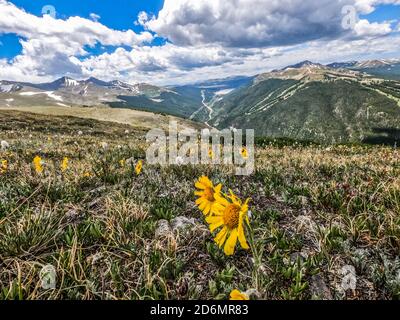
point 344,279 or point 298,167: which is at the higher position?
point 298,167

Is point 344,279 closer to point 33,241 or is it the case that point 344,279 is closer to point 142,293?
point 142,293

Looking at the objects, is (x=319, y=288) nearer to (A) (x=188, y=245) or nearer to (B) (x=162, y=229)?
(A) (x=188, y=245)

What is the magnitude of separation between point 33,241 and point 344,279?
3.96 m

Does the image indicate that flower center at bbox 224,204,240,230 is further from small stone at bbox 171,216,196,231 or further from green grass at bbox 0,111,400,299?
small stone at bbox 171,216,196,231

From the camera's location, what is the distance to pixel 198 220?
18.6 feet

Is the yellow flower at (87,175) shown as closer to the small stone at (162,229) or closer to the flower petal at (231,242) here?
the small stone at (162,229)

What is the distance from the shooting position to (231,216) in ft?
11.0

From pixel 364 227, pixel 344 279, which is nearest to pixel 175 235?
pixel 344 279

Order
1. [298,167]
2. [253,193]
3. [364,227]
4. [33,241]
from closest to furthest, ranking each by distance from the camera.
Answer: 1. [33,241]
2. [364,227]
3. [253,193]
4. [298,167]

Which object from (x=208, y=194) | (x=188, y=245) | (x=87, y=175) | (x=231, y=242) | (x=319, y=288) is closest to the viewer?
(x=231, y=242)

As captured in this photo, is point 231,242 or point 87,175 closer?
point 231,242

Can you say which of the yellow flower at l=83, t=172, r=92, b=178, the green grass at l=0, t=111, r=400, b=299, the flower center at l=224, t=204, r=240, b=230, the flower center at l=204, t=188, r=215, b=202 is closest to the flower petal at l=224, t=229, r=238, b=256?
the flower center at l=224, t=204, r=240, b=230

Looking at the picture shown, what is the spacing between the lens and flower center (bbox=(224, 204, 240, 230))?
11.0 ft

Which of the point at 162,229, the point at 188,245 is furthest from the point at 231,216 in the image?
the point at 162,229
